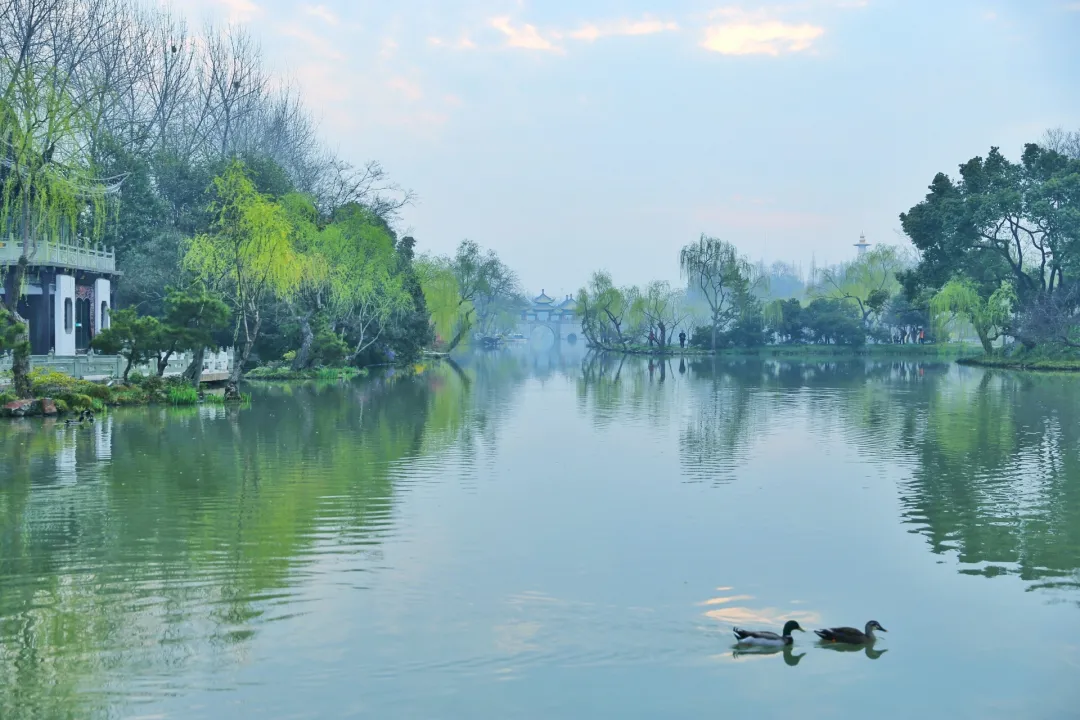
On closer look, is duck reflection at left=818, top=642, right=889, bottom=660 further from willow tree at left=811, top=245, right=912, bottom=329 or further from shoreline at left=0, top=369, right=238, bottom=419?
willow tree at left=811, top=245, right=912, bottom=329

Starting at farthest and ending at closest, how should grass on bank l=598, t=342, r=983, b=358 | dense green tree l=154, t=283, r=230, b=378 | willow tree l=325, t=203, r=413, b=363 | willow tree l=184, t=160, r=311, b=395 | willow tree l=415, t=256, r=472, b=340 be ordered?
grass on bank l=598, t=342, r=983, b=358 → willow tree l=415, t=256, r=472, b=340 → willow tree l=325, t=203, r=413, b=363 → willow tree l=184, t=160, r=311, b=395 → dense green tree l=154, t=283, r=230, b=378

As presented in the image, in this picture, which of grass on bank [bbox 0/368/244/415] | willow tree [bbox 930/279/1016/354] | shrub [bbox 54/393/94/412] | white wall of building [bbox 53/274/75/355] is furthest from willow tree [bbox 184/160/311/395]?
willow tree [bbox 930/279/1016/354]

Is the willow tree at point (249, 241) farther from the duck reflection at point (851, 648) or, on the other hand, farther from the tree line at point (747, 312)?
the tree line at point (747, 312)

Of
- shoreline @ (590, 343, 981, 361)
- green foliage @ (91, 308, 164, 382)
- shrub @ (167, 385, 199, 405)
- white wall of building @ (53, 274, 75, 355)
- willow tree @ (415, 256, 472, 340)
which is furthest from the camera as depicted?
shoreline @ (590, 343, 981, 361)

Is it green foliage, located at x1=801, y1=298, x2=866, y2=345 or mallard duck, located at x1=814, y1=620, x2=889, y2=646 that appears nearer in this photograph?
mallard duck, located at x1=814, y1=620, x2=889, y2=646

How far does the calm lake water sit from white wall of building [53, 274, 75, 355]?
44.7ft

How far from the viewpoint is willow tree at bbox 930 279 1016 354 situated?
51375mm

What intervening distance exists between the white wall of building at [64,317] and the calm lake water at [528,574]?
1362 cm

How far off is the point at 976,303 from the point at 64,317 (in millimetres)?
40452

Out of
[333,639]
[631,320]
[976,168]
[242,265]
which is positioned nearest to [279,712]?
[333,639]

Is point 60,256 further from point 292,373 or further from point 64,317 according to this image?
point 292,373

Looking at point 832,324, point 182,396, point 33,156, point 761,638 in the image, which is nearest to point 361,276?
point 182,396

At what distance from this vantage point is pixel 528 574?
970 centimetres

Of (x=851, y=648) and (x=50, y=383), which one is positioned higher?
(x=50, y=383)
